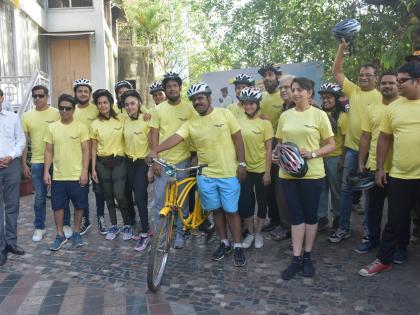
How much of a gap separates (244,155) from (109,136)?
174 centimetres

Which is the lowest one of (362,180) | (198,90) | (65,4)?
(362,180)

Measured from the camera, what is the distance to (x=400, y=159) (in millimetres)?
4328

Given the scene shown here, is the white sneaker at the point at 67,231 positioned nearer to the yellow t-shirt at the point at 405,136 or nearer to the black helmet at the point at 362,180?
the black helmet at the point at 362,180

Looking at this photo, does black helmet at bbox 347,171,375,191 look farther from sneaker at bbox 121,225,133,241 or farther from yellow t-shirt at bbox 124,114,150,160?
sneaker at bbox 121,225,133,241

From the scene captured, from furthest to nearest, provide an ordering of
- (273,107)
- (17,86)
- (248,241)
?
(17,86) < (273,107) < (248,241)

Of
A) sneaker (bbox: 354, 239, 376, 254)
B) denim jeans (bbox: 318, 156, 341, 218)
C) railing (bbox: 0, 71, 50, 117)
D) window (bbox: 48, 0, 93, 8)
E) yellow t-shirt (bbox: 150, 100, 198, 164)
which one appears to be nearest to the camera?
Result: sneaker (bbox: 354, 239, 376, 254)

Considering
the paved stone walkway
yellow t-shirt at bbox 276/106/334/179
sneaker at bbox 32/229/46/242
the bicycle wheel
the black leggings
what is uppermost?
yellow t-shirt at bbox 276/106/334/179

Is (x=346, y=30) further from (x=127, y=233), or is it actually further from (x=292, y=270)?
(x=127, y=233)

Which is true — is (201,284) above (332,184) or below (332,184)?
below

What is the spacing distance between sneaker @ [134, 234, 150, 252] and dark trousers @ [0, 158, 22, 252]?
1432 millimetres

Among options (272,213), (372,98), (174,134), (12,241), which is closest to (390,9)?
(372,98)

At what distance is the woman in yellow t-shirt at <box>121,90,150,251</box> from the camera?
18.6ft

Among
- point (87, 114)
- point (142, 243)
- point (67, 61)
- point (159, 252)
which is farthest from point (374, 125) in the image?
point (67, 61)

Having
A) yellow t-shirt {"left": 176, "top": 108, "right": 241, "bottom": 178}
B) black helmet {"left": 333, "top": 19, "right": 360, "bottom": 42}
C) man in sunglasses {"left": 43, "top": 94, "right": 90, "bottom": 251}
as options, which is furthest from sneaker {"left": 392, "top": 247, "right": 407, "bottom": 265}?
man in sunglasses {"left": 43, "top": 94, "right": 90, "bottom": 251}
